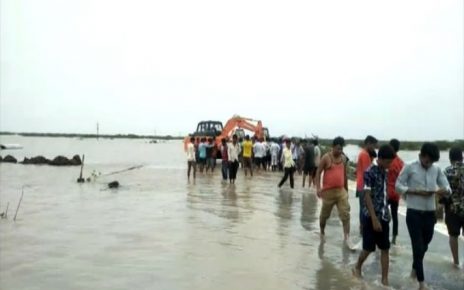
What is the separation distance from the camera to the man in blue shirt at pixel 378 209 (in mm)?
7137

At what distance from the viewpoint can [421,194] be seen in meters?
7.05

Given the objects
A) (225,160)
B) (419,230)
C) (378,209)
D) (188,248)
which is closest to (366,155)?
(378,209)

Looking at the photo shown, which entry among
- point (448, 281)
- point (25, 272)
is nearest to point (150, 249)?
point (25, 272)

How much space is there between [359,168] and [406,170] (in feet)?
8.44

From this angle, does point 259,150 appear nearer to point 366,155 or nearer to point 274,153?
point 274,153

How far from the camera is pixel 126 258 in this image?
846 centimetres

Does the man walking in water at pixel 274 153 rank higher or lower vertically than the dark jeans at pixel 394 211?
higher

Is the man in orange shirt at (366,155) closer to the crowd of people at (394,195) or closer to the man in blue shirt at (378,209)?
the crowd of people at (394,195)

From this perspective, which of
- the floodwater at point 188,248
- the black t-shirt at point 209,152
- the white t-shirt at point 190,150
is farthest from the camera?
the black t-shirt at point 209,152

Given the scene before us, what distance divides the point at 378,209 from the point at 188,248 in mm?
3250

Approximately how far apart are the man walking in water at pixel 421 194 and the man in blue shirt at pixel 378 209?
0.78 ft

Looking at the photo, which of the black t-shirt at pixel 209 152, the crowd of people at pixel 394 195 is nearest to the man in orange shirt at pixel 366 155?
the crowd of people at pixel 394 195

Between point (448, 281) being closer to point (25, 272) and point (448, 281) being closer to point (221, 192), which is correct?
point (25, 272)

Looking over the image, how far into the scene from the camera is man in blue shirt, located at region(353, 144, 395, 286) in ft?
23.4
